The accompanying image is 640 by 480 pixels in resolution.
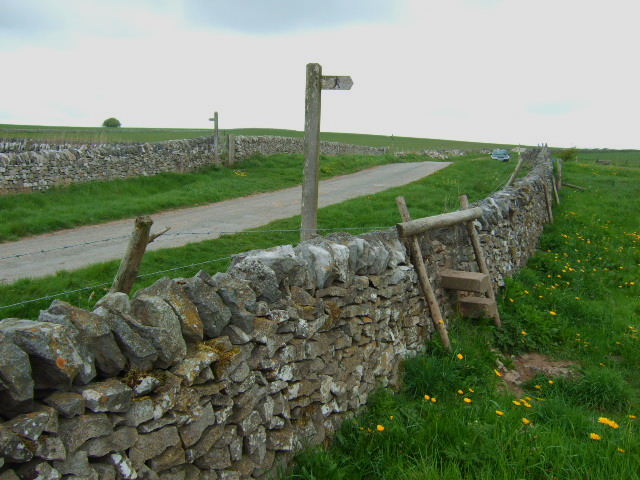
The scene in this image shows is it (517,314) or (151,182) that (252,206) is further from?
(517,314)

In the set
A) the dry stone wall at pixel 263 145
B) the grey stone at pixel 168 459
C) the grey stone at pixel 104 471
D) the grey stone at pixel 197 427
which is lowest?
the grey stone at pixel 168 459

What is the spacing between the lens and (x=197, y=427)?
300cm

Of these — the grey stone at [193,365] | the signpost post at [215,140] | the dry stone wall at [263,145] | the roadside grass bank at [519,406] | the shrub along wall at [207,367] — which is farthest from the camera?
the dry stone wall at [263,145]

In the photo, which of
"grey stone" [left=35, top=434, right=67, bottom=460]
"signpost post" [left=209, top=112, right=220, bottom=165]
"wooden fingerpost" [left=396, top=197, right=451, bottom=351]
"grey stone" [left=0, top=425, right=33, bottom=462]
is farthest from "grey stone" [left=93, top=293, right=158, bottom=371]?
"signpost post" [left=209, top=112, right=220, bottom=165]

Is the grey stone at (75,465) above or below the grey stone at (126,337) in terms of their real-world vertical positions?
below

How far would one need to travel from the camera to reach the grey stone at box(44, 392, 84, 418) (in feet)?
7.70

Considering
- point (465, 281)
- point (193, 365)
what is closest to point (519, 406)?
point (465, 281)

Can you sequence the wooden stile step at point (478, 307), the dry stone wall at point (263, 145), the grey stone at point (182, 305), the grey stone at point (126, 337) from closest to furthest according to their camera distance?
the grey stone at point (126, 337) → the grey stone at point (182, 305) → the wooden stile step at point (478, 307) → the dry stone wall at point (263, 145)

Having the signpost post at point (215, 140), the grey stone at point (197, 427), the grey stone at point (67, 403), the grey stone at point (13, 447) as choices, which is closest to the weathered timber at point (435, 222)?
the grey stone at point (197, 427)

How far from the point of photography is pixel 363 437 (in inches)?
167

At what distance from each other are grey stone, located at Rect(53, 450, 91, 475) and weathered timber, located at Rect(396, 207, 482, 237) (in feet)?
13.8

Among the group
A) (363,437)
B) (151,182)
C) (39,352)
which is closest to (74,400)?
(39,352)

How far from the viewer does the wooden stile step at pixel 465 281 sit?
668cm

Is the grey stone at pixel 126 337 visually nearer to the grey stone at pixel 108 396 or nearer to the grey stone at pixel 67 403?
the grey stone at pixel 108 396
